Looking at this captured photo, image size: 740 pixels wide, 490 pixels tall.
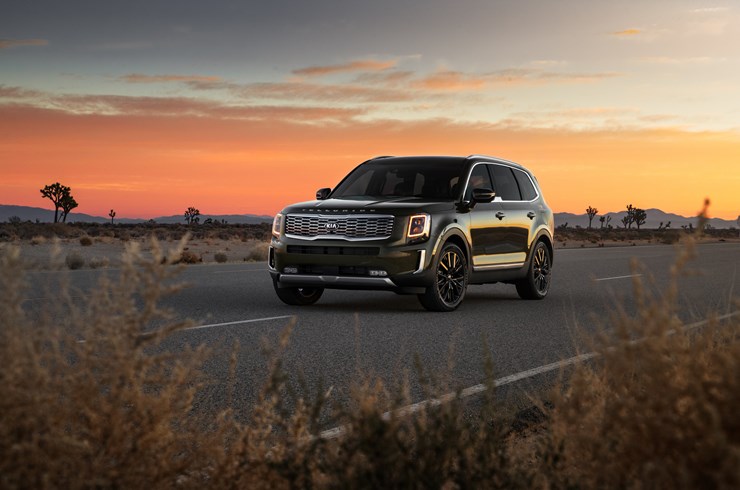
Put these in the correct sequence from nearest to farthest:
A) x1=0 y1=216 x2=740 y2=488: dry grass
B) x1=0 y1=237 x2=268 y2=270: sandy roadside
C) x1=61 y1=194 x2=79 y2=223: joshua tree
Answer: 1. x1=0 y1=216 x2=740 y2=488: dry grass
2. x1=0 y1=237 x2=268 y2=270: sandy roadside
3. x1=61 y1=194 x2=79 y2=223: joshua tree

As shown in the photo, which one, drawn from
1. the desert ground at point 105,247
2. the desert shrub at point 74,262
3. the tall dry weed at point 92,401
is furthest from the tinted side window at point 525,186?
the desert shrub at point 74,262

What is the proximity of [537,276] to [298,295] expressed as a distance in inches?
162

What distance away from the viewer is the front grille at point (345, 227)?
12195 mm

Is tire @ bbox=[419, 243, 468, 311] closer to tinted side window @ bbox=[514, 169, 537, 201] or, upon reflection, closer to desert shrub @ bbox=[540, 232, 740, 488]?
tinted side window @ bbox=[514, 169, 537, 201]

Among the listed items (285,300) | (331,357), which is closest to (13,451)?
(331,357)

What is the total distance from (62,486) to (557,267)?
2101 centimetres

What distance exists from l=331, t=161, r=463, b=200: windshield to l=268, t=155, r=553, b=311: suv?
16 mm

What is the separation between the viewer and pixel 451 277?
12.8 m

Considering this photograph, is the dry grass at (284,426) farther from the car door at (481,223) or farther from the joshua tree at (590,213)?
the joshua tree at (590,213)

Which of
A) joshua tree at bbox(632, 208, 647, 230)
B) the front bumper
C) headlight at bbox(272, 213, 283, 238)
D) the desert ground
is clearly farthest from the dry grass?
joshua tree at bbox(632, 208, 647, 230)

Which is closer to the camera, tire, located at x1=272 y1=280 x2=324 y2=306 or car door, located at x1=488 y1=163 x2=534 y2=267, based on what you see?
tire, located at x1=272 y1=280 x2=324 y2=306

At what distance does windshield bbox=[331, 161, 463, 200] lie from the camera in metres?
13.5

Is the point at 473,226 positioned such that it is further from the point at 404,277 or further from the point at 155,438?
the point at 155,438

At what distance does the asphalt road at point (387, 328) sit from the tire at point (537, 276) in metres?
0.25
